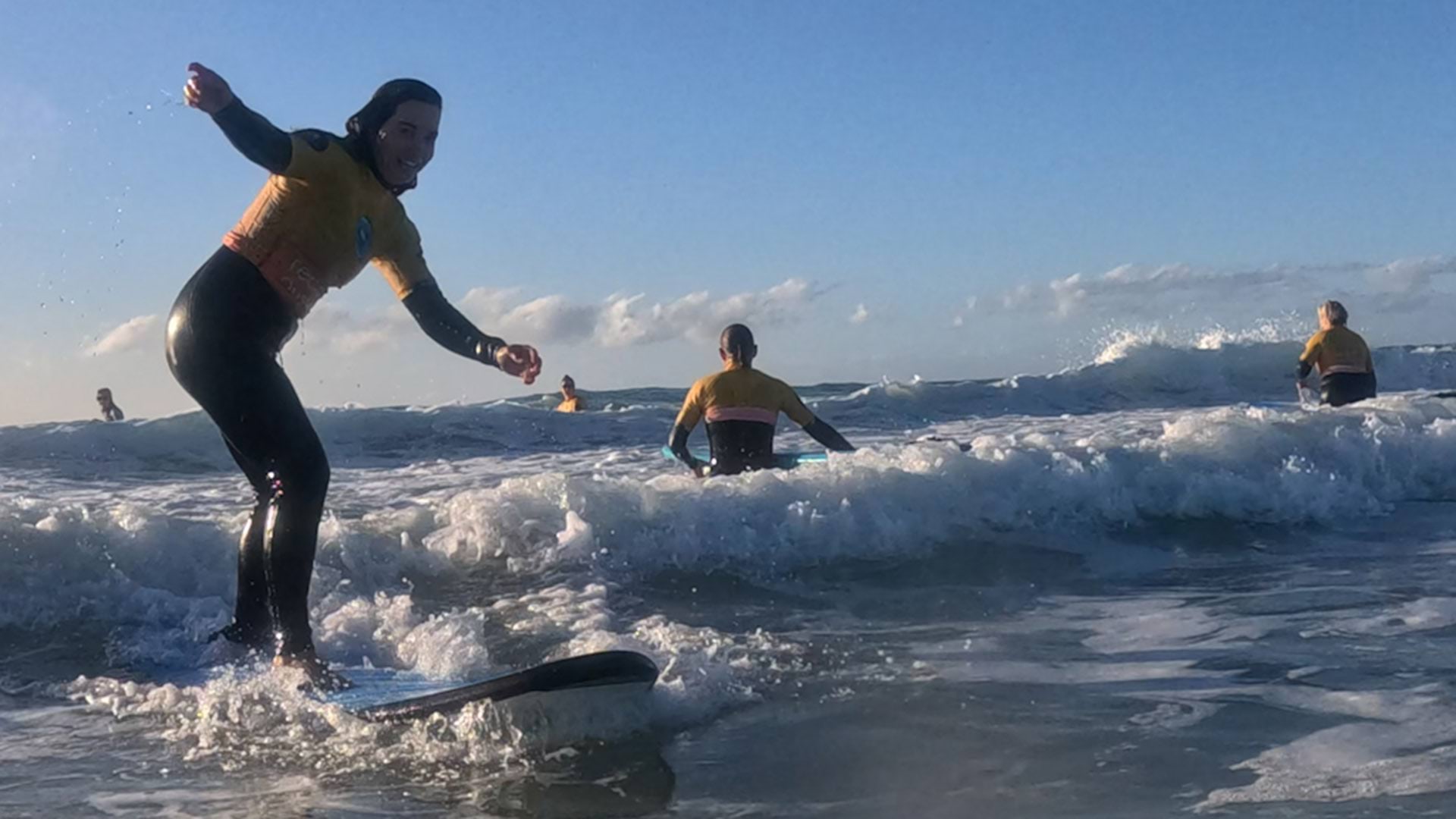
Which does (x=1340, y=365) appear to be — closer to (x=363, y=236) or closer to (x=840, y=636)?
(x=840, y=636)

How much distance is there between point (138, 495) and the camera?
1255 cm

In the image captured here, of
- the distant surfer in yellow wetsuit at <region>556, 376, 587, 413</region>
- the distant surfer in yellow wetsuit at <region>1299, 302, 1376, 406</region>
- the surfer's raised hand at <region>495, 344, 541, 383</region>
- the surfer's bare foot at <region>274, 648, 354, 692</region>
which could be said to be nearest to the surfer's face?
the surfer's raised hand at <region>495, 344, 541, 383</region>

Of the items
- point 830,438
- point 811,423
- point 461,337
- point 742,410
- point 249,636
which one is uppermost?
point 461,337

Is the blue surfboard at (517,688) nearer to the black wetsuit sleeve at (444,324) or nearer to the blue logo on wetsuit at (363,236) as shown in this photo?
the black wetsuit sleeve at (444,324)

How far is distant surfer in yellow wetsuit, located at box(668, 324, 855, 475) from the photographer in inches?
348

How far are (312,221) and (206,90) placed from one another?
1.71ft

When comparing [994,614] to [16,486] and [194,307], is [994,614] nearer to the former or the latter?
[194,307]

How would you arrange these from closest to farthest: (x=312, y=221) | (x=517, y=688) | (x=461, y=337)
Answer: (x=517, y=688)
(x=312, y=221)
(x=461, y=337)

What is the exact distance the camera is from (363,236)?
4.09 m

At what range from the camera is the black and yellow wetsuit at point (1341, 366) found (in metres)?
12.6

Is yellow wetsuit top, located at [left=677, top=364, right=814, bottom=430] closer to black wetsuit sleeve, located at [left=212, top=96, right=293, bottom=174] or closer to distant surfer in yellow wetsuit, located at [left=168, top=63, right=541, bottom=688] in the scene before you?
distant surfer in yellow wetsuit, located at [left=168, top=63, right=541, bottom=688]

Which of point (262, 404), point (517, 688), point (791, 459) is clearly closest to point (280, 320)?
point (262, 404)

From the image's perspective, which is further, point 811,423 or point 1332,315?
point 1332,315

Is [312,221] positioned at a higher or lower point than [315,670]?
higher
